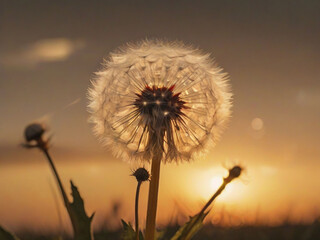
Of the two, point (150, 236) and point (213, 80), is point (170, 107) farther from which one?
point (150, 236)

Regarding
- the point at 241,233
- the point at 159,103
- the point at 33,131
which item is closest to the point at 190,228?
the point at 159,103

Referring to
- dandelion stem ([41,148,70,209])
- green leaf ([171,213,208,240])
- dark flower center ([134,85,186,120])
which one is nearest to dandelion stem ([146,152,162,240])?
green leaf ([171,213,208,240])

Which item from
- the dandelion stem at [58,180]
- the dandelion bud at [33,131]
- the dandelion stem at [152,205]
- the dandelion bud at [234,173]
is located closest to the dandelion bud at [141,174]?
the dandelion stem at [152,205]

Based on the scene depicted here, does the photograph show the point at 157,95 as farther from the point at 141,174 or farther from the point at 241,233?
the point at 241,233

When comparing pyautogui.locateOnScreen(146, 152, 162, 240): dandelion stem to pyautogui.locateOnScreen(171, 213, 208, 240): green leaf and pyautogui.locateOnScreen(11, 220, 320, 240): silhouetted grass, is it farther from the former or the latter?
pyautogui.locateOnScreen(11, 220, 320, 240): silhouetted grass

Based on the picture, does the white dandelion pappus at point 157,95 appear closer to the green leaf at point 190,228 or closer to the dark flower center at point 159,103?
the dark flower center at point 159,103

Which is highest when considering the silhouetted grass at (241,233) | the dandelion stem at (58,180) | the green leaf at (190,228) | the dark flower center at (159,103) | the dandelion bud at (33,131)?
the dark flower center at (159,103)
